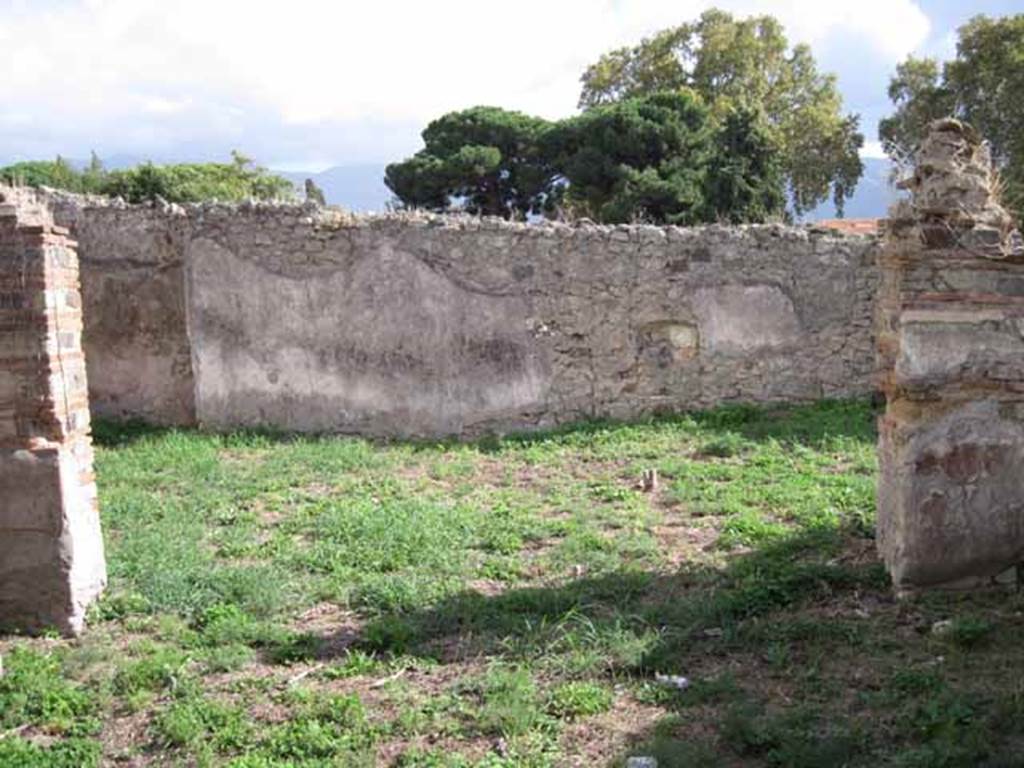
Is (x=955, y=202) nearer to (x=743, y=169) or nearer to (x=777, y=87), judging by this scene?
(x=743, y=169)

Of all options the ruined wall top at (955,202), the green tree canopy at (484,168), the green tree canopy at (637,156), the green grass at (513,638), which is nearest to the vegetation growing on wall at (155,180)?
the green tree canopy at (484,168)

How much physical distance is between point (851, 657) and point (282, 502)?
13.9ft

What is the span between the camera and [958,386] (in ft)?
16.1

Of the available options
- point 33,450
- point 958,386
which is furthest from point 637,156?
point 33,450

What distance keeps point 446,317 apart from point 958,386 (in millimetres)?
5605

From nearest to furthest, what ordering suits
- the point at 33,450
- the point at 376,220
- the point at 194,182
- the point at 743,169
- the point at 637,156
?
the point at 33,450 → the point at 376,220 → the point at 743,169 → the point at 637,156 → the point at 194,182

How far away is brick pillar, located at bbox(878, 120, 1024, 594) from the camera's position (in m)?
4.88

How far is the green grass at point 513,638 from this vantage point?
11.9ft

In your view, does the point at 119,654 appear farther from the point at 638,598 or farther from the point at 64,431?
the point at 638,598

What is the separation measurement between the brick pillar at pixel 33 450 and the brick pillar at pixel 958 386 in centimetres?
409

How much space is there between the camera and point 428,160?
28203 mm

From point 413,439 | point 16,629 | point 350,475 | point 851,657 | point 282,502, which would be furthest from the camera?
point 413,439

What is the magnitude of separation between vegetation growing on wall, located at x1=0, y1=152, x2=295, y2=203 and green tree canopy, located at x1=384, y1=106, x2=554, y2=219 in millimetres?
3753

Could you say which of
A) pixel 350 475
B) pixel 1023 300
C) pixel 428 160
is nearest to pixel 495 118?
pixel 428 160
